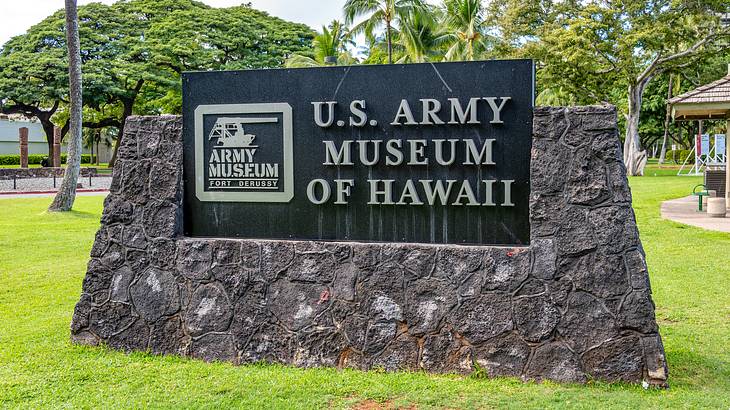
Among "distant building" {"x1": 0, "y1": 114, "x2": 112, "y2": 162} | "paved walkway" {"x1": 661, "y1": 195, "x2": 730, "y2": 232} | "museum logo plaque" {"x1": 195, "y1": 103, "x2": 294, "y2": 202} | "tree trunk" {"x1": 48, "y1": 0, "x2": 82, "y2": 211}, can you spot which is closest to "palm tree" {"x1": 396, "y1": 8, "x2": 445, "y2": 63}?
"paved walkway" {"x1": 661, "y1": 195, "x2": 730, "y2": 232}

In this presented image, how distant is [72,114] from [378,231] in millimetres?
13744

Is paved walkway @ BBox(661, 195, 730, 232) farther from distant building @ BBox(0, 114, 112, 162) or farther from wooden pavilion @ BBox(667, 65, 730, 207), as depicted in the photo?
distant building @ BBox(0, 114, 112, 162)

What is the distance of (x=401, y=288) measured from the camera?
446 cm

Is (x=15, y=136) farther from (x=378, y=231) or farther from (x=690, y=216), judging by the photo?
(x=378, y=231)

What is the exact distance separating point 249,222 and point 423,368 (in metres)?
1.58

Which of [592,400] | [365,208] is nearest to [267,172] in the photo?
[365,208]

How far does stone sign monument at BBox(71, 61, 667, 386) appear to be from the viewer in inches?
166

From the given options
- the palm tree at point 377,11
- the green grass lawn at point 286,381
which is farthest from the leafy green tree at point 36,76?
the green grass lawn at point 286,381

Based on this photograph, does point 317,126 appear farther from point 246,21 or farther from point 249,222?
point 246,21

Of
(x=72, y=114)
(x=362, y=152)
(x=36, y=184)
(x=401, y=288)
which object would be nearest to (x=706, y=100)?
(x=362, y=152)

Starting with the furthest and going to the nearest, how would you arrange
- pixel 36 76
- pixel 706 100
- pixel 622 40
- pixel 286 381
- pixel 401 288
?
pixel 36 76 < pixel 622 40 < pixel 706 100 < pixel 401 288 < pixel 286 381

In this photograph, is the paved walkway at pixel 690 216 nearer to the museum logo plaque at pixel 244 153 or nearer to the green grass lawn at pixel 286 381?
the green grass lawn at pixel 286 381

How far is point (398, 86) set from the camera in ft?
15.0

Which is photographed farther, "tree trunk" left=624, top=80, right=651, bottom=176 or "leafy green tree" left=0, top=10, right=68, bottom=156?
"leafy green tree" left=0, top=10, right=68, bottom=156
